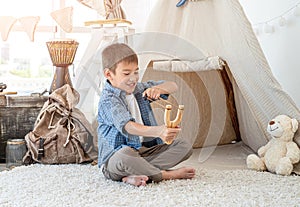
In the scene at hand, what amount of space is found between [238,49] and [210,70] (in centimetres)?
36

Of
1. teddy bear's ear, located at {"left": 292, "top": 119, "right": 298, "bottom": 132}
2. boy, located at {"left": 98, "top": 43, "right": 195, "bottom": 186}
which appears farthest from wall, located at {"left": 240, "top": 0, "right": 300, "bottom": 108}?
boy, located at {"left": 98, "top": 43, "right": 195, "bottom": 186}

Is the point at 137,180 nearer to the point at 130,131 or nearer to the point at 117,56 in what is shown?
the point at 130,131

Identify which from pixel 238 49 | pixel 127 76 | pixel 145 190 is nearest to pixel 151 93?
pixel 127 76

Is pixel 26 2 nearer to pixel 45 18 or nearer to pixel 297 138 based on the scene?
pixel 45 18

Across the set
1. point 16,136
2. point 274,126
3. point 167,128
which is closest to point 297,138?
point 274,126

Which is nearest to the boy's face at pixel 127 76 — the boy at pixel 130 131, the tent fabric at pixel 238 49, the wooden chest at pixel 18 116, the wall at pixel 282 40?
the boy at pixel 130 131

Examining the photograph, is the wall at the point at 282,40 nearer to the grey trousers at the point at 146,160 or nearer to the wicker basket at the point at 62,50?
the grey trousers at the point at 146,160

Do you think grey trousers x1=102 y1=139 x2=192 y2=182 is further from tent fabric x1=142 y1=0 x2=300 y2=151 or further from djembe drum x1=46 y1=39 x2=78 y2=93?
djembe drum x1=46 y1=39 x2=78 y2=93

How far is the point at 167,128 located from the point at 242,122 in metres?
0.98

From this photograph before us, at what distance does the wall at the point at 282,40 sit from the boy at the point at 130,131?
1153 mm

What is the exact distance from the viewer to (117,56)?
1.78m

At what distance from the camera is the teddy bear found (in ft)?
6.14

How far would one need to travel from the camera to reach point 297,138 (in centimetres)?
195

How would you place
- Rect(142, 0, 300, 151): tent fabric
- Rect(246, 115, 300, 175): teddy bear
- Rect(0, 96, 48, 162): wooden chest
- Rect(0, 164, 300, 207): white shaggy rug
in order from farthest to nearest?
Rect(0, 96, 48, 162): wooden chest < Rect(142, 0, 300, 151): tent fabric < Rect(246, 115, 300, 175): teddy bear < Rect(0, 164, 300, 207): white shaggy rug
